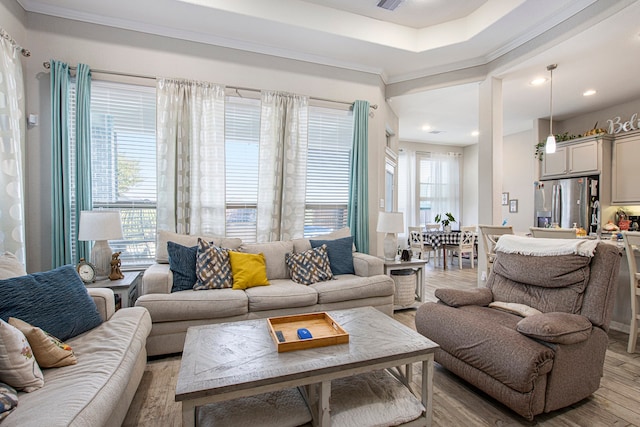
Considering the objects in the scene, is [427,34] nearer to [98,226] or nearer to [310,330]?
[310,330]

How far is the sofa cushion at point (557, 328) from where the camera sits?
5.46 feet

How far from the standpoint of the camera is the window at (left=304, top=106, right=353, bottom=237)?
3920 mm

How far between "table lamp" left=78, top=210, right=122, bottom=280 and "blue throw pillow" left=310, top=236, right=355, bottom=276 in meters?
1.87

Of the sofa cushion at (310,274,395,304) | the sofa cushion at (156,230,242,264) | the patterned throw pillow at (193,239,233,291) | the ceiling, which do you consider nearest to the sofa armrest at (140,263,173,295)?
the patterned throw pillow at (193,239,233,291)

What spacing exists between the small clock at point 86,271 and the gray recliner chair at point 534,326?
266cm

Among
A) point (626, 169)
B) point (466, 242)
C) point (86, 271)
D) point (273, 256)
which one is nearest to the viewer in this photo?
→ point (86, 271)

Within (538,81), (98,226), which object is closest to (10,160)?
(98,226)

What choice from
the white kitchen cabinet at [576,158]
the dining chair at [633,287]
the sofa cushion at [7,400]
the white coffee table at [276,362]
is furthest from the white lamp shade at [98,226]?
→ the white kitchen cabinet at [576,158]

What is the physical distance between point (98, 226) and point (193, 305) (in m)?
1.04

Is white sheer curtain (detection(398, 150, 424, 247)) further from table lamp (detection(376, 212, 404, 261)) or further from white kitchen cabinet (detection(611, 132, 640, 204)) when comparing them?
table lamp (detection(376, 212, 404, 261))

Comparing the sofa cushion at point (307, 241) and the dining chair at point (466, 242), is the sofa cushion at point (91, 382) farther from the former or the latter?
the dining chair at point (466, 242)

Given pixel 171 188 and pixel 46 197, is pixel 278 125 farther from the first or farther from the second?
pixel 46 197

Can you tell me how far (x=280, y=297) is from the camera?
2.69 metres

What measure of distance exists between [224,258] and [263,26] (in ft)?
7.78
